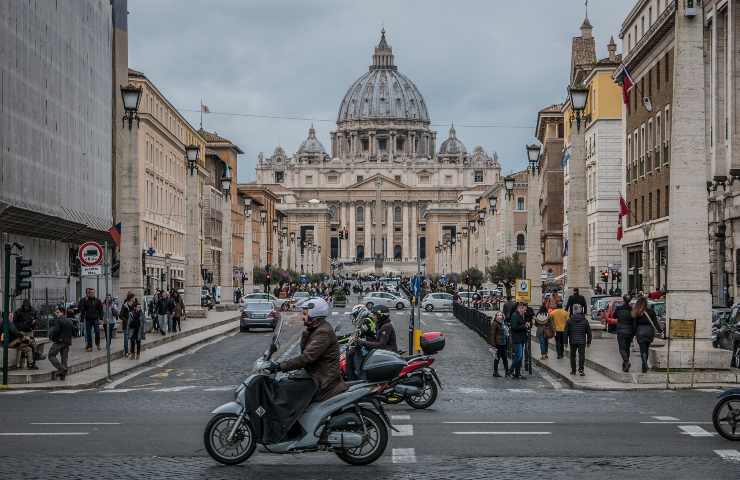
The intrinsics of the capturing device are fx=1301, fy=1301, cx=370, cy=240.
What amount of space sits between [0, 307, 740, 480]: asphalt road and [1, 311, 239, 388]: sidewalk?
1.55m

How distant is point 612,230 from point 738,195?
2763 centimetres

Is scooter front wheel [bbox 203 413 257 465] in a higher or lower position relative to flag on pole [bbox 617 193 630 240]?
lower

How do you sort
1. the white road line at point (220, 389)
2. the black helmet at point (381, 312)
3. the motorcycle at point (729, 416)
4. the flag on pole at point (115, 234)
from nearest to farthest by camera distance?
1. the motorcycle at point (729, 416)
2. the black helmet at point (381, 312)
3. the white road line at point (220, 389)
4. the flag on pole at point (115, 234)

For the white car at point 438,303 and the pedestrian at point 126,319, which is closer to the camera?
the pedestrian at point 126,319

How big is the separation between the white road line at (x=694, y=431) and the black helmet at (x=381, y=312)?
563 cm

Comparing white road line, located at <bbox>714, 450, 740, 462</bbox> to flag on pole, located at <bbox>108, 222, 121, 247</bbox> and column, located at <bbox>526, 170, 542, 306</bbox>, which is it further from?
column, located at <bbox>526, 170, 542, 306</bbox>

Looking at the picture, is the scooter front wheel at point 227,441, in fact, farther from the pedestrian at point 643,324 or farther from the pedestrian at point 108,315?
the pedestrian at point 643,324


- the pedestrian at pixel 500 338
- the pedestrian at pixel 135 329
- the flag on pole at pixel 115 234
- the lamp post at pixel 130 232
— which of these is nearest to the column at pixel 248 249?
the lamp post at pixel 130 232

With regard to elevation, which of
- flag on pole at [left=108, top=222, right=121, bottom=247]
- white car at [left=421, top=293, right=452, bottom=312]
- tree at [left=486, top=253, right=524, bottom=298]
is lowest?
white car at [left=421, top=293, right=452, bottom=312]

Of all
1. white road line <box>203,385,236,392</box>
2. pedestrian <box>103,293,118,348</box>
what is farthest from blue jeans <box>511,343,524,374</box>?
pedestrian <box>103,293,118,348</box>

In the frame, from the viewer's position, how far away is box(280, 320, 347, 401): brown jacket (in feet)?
40.5

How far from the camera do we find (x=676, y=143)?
74.8 ft

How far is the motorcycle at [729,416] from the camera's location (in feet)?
46.3

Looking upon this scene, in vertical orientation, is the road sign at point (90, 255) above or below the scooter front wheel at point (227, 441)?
above
